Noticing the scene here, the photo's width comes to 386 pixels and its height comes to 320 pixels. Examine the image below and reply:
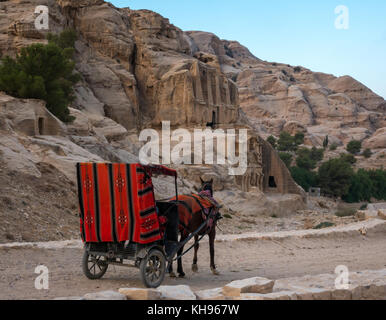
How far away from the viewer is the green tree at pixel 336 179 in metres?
57.2

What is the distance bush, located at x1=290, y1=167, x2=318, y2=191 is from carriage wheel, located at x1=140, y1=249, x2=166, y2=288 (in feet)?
176

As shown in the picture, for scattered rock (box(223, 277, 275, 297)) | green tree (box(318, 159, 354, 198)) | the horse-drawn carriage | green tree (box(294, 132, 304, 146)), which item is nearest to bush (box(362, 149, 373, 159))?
green tree (box(294, 132, 304, 146))

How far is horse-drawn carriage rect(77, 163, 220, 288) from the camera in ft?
22.6

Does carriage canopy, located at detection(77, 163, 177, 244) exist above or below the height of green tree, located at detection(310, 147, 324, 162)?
above

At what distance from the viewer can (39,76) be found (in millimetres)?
25297

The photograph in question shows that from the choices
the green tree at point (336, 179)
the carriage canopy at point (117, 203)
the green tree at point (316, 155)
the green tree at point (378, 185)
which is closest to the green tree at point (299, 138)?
the green tree at point (316, 155)

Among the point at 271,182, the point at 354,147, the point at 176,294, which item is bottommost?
the point at 271,182

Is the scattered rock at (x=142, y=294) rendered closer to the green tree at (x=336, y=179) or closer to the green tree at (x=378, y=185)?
the green tree at (x=336, y=179)

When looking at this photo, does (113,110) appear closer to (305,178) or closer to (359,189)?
(305,178)

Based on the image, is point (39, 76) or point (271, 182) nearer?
point (39, 76)

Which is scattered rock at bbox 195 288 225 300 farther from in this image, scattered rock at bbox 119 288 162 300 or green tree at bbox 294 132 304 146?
green tree at bbox 294 132 304 146

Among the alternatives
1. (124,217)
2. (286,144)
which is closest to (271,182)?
(124,217)

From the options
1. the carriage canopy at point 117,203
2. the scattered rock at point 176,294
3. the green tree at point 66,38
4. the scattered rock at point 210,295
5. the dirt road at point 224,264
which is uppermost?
the green tree at point 66,38

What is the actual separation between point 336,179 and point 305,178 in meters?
4.44
